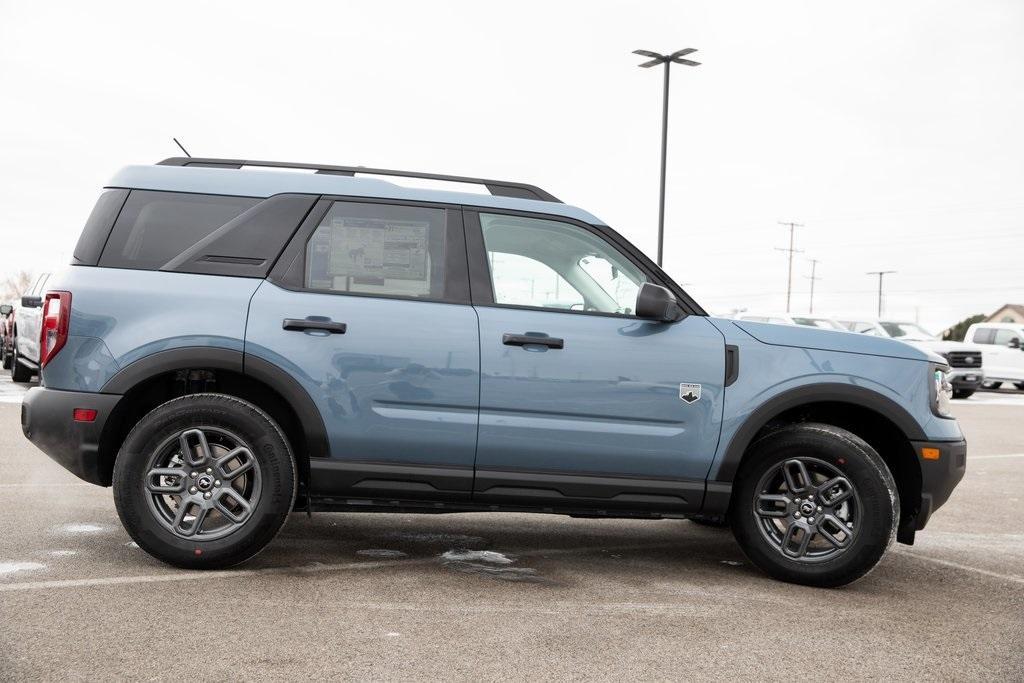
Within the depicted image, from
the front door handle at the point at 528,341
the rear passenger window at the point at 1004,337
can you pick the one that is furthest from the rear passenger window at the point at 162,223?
the rear passenger window at the point at 1004,337

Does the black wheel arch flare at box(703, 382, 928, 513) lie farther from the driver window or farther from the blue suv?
the driver window

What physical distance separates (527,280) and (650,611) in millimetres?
1782

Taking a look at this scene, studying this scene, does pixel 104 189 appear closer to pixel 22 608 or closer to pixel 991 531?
pixel 22 608

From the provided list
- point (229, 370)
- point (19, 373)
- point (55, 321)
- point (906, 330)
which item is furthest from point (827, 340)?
point (906, 330)

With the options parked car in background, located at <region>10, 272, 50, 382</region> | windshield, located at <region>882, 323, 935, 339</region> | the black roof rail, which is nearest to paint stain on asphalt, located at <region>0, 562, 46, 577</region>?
the black roof rail

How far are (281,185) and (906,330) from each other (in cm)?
2498

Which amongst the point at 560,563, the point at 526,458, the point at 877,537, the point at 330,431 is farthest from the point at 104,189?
the point at 877,537

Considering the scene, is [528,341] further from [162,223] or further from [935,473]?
[935,473]

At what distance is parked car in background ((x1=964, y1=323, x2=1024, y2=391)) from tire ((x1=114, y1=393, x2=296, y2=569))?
27755 mm

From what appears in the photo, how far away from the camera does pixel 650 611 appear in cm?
473

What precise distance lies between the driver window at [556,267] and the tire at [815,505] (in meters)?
1.08

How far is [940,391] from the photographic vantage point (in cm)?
557

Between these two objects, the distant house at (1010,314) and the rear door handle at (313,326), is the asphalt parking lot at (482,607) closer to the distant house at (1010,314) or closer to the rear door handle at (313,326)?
the rear door handle at (313,326)

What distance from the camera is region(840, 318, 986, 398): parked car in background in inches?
976
